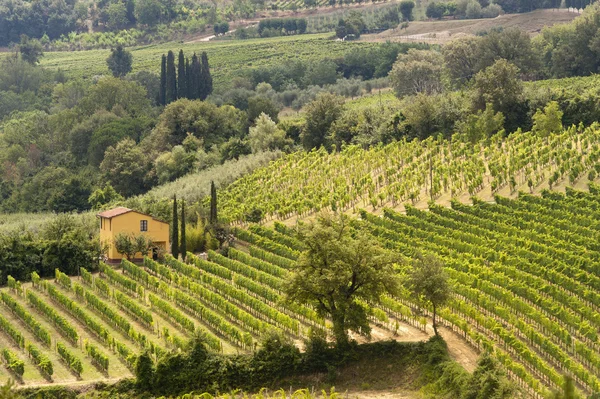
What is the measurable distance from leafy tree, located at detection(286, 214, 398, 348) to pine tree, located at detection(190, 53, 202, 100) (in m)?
90.1

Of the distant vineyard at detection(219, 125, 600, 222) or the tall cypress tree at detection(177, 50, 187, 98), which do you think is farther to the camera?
the tall cypress tree at detection(177, 50, 187, 98)

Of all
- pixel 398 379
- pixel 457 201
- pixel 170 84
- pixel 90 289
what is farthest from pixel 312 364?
pixel 170 84

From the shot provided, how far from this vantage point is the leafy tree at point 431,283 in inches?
2111

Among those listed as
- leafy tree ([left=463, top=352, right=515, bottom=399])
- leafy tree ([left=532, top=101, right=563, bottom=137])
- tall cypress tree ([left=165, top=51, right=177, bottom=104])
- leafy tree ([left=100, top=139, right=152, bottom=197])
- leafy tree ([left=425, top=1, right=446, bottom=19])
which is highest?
leafy tree ([left=532, top=101, right=563, bottom=137])

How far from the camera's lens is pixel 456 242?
2594 inches

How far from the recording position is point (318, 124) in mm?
106250

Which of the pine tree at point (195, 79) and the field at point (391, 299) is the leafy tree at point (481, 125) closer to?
the field at point (391, 299)

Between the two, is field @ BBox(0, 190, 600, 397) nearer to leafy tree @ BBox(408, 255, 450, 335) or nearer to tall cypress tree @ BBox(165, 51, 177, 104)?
leafy tree @ BBox(408, 255, 450, 335)

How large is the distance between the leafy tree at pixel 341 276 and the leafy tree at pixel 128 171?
60.6 m

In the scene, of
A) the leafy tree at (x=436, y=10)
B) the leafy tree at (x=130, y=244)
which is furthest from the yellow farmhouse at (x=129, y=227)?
the leafy tree at (x=436, y=10)

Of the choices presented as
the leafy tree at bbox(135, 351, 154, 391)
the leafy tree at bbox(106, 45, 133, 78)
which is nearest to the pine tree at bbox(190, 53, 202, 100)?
the leafy tree at bbox(106, 45, 133, 78)

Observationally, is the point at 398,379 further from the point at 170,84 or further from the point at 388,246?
the point at 170,84

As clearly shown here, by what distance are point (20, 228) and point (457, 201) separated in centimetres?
3289

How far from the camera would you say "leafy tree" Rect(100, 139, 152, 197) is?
11362cm
